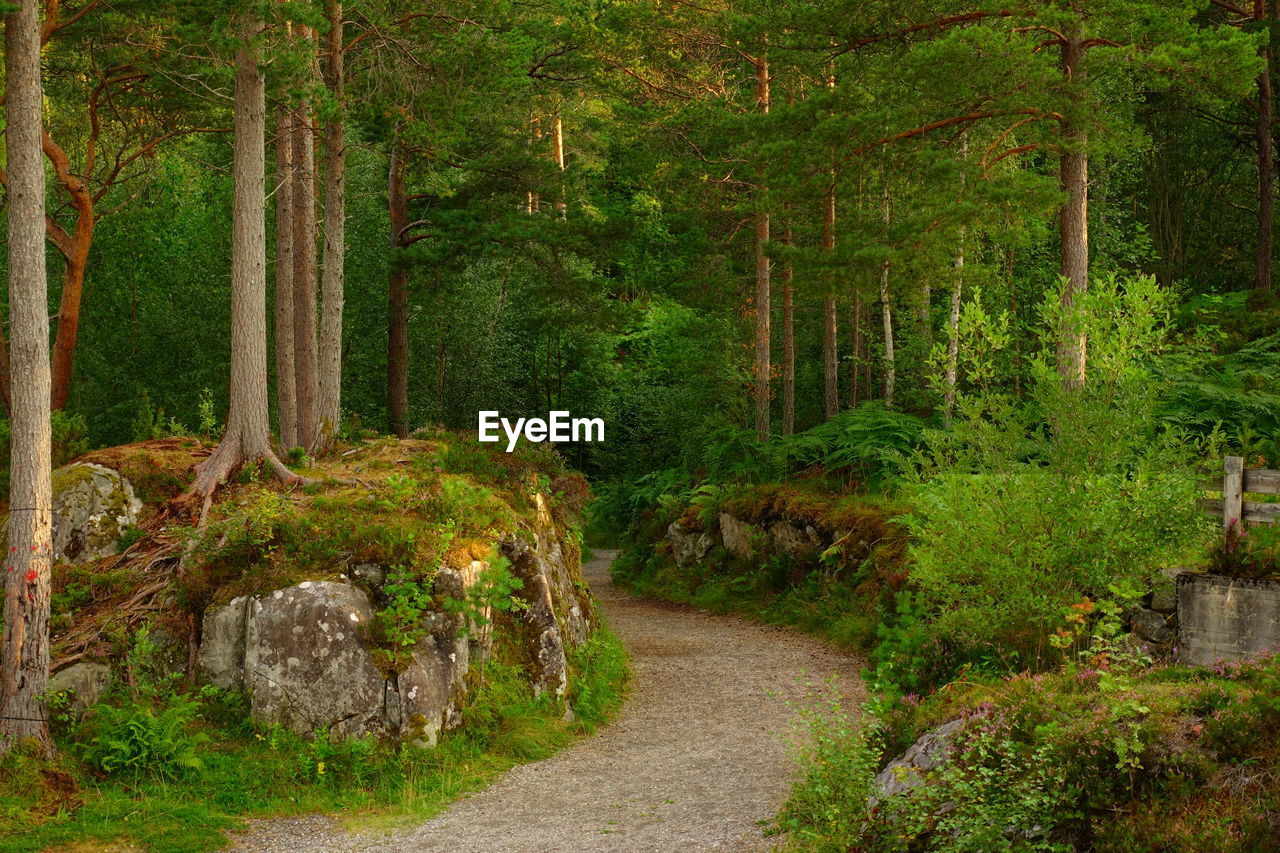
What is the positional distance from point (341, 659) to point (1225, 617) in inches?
274

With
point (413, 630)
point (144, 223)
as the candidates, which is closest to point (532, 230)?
point (144, 223)

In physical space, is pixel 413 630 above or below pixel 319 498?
below

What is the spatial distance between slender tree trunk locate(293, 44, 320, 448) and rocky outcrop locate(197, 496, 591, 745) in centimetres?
575

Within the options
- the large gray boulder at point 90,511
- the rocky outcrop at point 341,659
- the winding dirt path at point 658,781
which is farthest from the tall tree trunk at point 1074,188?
the large gray boulder at point 90,511

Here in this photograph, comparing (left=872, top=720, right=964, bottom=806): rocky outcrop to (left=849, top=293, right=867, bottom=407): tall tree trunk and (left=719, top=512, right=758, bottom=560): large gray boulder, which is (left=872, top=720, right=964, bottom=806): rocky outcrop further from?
(left=849, top=293, right=867, bottom=407): tall tree trunk

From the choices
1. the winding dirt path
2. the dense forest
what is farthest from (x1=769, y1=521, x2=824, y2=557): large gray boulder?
the winding dirt path

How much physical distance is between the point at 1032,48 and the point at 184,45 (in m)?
11.1

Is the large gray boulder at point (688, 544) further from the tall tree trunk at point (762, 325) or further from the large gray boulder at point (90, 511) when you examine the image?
the large gray boulder at point (90, 511)

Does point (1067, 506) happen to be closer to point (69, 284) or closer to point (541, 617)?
point (541, 617)

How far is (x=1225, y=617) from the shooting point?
864cm

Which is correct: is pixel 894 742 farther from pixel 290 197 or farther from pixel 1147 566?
pixel 290 197

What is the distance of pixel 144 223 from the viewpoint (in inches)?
849

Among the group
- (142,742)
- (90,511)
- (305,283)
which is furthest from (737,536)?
(142,742)

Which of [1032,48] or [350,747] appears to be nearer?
[350,747]
